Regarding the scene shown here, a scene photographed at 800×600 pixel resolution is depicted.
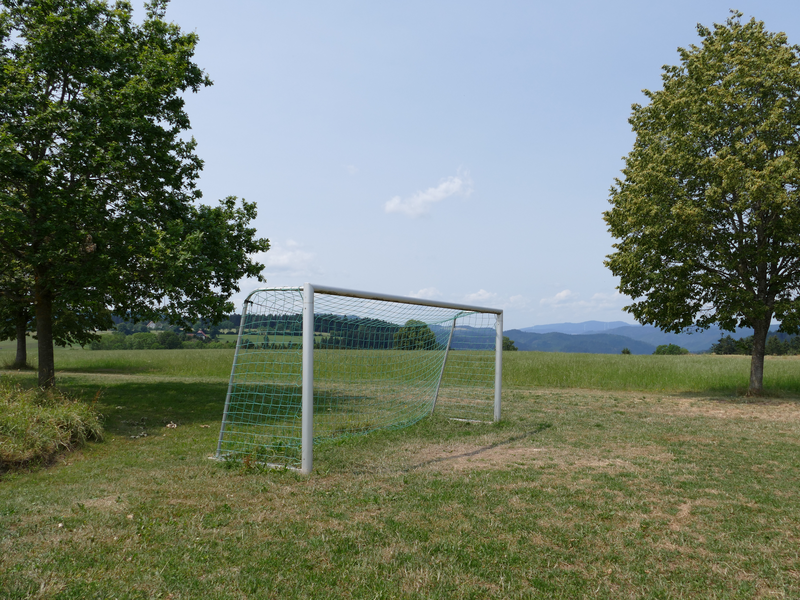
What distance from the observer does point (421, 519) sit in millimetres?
4930

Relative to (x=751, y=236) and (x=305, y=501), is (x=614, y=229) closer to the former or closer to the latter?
(x=751, y=236)

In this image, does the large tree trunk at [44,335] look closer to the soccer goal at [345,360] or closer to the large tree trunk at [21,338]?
the soccer goal at [345,360]

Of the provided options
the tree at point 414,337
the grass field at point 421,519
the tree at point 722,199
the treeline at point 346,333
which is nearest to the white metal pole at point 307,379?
the grass field at point 421,519

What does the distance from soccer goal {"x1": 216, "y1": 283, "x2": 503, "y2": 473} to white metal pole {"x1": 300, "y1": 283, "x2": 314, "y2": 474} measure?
0.01 meters

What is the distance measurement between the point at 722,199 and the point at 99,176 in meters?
17.0

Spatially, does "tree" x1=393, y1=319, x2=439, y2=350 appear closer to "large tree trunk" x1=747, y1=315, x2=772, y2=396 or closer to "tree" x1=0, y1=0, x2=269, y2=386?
"tree" x1=0, y1=0, x2=269, y2=386

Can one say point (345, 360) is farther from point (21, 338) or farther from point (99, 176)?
point (21, 338)

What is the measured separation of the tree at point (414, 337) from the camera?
38.0ft

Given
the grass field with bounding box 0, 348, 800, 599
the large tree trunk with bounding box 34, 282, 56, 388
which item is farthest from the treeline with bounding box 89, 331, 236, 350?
the grass field with bounding box 0, 348, 800, 599

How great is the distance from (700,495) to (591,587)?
10.0 ft

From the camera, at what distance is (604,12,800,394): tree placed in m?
14.7

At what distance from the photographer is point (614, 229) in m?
17.1

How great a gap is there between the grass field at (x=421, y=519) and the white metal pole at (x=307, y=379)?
1.02ft

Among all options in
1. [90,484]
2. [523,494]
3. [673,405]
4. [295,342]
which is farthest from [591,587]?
[673,405]
